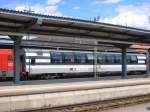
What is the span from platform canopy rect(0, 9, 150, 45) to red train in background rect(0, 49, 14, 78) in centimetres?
792

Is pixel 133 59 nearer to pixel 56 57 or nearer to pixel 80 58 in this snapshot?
pixel 80 58

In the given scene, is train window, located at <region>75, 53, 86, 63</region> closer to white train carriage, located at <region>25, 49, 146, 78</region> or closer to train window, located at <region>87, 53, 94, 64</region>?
white train carriage, located at <region>25, 49, 146, 78</region>

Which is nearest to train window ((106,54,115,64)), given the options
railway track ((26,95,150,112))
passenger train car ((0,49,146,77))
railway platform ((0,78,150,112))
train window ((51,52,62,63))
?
passenger train car ((0,49,146,77))

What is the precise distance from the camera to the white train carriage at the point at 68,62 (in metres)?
31.6

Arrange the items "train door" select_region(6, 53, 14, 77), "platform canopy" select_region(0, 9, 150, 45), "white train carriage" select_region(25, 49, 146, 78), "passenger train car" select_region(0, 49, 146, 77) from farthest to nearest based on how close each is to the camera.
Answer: "white train carriage" select_region(25, 49, 146, 78) → "passenger train car" select_region(0, 49, 146, 77) → "train door" select_region(6, 53, 14, 77) → "platform canopy" select_region(0, 9, 150, 45)

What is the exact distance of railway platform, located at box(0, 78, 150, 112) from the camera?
15.2 metres

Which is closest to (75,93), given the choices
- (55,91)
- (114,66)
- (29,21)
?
(55,91)

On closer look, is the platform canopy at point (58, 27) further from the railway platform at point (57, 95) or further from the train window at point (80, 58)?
the train window at point (80, 58)

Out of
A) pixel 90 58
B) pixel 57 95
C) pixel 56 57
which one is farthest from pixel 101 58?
pixel 57 95

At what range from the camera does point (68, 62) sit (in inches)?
1345

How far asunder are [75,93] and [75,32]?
6632 millimetres

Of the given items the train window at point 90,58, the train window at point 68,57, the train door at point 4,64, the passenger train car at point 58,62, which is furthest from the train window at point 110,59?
the train door at point 4,64

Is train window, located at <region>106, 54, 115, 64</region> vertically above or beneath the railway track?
above

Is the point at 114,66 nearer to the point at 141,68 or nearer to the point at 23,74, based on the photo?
the point at 141,68
